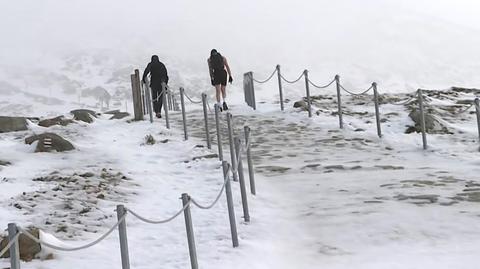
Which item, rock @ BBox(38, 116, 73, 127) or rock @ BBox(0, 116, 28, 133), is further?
rock @ BBox(38, 116, 73, 127)

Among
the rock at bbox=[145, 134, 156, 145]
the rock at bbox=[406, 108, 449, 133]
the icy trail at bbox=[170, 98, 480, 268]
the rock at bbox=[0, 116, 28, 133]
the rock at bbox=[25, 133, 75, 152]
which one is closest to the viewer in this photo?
the icy trail at bbox=[170, 98, 480, 268]

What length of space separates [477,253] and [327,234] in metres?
1.51

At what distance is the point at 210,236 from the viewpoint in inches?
225

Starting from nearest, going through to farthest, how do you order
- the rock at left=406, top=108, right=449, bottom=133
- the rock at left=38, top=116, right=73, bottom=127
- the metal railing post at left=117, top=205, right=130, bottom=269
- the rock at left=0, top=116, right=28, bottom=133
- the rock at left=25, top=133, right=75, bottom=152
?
1. the metal railing post at left=117, top=205, right=130, bottom=269
2. the rock at left=25, top=133, right=75, bottom=152
3. the rock at left=406, top=108, right=449, bottom=133
4. the rock at left=0, top=116, right=28, bottom=133
5. the rock at left=38, top=116, right=73, bottom=127

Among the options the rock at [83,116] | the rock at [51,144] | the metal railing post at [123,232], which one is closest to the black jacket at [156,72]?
the rock at [83,116]

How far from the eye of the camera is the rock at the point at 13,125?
533 inches

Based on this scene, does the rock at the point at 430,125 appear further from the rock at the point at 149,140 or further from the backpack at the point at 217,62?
the rock at the point at 149,140

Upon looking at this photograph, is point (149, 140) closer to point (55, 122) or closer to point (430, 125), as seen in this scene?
point (55, 122)

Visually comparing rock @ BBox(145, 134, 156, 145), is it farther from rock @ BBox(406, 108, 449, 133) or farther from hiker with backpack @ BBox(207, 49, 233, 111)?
rock @ BBox(406, 108, 449, 133)

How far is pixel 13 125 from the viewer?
13664mm

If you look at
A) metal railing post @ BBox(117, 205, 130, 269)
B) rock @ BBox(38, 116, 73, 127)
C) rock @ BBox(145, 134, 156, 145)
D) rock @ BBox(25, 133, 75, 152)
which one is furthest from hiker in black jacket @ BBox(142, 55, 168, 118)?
metal railing post @ BBox(117, 205, 130, 269)

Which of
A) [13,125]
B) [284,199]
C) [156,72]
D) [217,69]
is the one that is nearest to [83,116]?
[13,125]

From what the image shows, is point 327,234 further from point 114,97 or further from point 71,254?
point 114,97

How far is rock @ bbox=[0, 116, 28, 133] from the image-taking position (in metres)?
13.5
